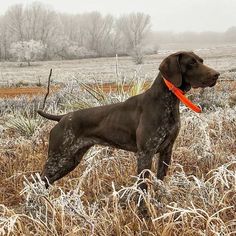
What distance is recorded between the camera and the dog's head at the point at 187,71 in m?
4.20

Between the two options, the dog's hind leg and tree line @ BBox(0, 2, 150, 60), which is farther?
tree line @ BBox(0, 2, 150, 60)

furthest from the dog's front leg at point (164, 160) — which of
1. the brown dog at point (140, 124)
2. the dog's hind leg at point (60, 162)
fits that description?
the dog's hind leg at point (60, 162)

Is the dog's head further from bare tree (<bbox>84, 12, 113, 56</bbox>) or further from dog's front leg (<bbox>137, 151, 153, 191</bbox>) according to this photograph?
bare tree (<bbox>84, 12, 113, 56</bbox>)

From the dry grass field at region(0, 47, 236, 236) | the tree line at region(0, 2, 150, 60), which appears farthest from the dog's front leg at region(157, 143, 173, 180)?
the tree line at region(0, 2, 150, 60)

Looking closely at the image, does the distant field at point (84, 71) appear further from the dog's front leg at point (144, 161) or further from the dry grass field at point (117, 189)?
the dog's front leg at point (144, 161)

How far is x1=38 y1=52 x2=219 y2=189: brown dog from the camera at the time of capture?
13.9ft

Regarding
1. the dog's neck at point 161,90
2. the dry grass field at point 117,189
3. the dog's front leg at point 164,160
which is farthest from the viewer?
the dog's front leg at point 164,160

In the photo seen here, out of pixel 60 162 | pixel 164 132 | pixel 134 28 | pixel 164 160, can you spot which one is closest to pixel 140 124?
pixel 164 132

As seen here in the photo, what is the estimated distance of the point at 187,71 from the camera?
4289 mm

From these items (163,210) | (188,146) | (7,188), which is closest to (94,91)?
(188,146)

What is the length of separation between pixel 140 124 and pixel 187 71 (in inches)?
25.3

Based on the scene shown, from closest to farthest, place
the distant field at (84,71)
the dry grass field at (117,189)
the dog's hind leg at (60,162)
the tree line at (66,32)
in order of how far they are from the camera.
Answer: the dry grass field at (117,189), the dog's hind leg at (60,162), the distant field at (84,71), the tree line at (66,32)

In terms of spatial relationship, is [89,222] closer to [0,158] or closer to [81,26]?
[0,158]

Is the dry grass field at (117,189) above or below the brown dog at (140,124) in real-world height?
below
